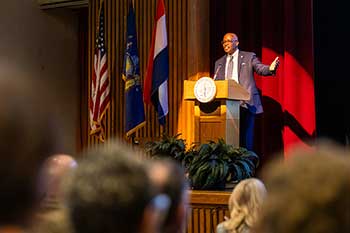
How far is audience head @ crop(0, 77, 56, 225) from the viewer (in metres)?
0.85

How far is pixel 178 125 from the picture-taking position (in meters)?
7.28

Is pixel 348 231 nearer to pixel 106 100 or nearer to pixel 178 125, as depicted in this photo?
pixel 178 125

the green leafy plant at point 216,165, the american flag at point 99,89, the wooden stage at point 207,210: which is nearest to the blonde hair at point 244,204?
the wooden stage at point 207,210

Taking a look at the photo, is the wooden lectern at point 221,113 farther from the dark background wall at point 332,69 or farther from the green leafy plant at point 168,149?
the dark background wall at point 332,69

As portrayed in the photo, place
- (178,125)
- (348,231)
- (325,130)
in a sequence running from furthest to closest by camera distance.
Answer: (325,130), (178,125), (348,231)

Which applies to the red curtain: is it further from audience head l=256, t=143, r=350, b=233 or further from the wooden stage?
audience head l=256, t=143, r=350, b=233

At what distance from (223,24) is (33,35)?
2536mm

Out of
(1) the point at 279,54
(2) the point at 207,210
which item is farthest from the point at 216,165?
(1) the point at 279,54

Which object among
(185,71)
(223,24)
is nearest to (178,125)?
(185,71)

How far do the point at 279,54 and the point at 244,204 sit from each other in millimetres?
5057

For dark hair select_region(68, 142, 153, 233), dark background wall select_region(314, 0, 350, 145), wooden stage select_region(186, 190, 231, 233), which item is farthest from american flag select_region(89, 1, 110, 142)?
dark hair select_region(68, 142, 153, 233)

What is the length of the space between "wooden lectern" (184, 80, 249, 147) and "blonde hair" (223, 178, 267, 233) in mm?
3098

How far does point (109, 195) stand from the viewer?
3.26 feet

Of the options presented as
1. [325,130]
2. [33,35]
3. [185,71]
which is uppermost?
[33,35]
